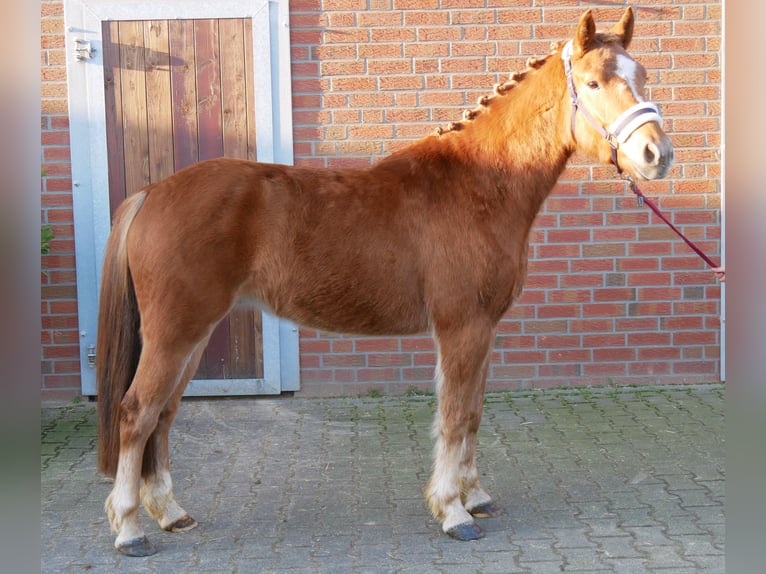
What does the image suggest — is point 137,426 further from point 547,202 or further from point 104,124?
point 547,202

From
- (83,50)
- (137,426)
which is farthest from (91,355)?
(137,426)

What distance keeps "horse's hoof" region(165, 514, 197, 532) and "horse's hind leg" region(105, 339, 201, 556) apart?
235 mm

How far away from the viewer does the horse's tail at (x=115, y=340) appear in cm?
328

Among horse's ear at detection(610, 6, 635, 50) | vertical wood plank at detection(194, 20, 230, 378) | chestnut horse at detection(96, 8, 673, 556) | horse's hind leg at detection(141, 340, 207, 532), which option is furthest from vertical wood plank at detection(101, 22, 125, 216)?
A: horse's ear at detection(610, 6, 635, 50)

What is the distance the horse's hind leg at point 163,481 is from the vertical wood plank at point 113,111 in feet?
8.45

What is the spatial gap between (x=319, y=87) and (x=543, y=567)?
3.86 meters

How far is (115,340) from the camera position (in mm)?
3299

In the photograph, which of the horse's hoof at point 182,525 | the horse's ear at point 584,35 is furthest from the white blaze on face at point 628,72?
the horse's hoof at point 182,525

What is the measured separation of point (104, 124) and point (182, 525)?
3.25 meters

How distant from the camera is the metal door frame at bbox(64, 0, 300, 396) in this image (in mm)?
5379

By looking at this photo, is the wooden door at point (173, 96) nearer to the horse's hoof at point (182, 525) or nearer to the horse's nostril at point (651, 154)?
the horse's hoof at point (182, 525)

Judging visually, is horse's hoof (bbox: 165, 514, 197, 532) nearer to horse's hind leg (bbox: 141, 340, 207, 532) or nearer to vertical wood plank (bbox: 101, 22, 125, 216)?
horse's hind leg (bbox: 141, 340, 207, 532)
